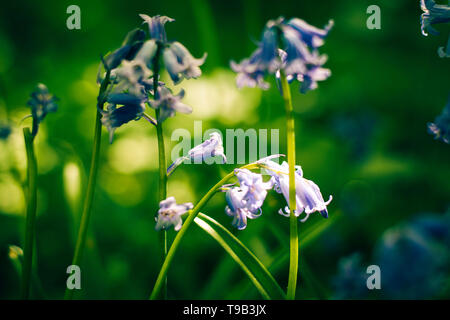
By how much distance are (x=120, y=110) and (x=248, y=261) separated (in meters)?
0.71

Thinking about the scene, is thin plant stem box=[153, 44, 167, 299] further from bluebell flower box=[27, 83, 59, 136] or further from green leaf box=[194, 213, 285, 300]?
bluebell flower box=[27, 83, 59, 136]

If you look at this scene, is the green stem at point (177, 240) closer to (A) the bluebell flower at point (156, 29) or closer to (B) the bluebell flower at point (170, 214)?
(B) the bluebell flower at point (170, 214)

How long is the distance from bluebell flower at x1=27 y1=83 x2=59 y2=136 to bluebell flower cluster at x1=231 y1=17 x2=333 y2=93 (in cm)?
70

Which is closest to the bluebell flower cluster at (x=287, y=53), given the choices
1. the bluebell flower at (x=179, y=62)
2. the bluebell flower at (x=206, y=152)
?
the bluebell flower at (x=179, y=62)

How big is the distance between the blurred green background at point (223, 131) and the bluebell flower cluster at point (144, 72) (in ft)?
2.73

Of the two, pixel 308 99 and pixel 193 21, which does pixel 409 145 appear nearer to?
pixel 308 99

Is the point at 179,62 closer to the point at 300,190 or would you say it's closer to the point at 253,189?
the point at 253,189

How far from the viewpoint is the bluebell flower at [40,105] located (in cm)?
134

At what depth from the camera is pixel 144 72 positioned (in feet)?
3.67

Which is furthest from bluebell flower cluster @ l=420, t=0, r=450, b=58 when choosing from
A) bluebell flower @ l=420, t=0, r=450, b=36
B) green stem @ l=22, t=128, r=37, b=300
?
green stem @ l=22, t=128, r=37, b=300

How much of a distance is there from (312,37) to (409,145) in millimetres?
3450

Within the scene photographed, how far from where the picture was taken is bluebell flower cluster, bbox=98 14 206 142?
3.68 feet

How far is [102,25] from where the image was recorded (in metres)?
5.81

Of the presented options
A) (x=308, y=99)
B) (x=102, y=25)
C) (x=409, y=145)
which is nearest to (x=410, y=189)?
(x=409, y=145)
